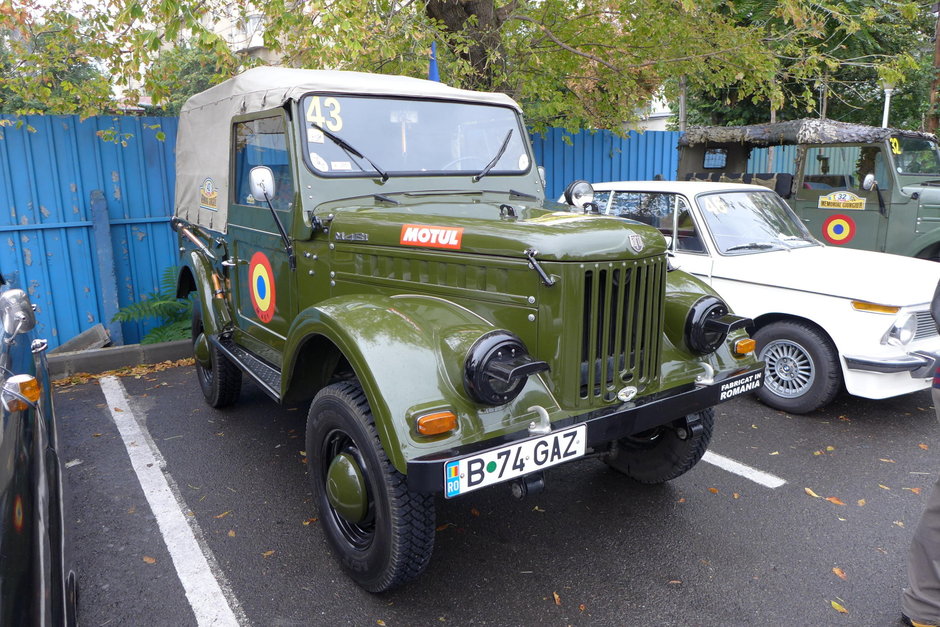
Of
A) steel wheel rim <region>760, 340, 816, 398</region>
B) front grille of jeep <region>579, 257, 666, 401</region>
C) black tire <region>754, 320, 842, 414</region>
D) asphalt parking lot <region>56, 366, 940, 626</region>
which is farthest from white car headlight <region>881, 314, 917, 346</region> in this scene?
front grille of jeep <region>579, 257, 666, 401</region>

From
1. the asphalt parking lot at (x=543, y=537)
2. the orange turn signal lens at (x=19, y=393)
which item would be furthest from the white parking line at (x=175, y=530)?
the orange turn signal lens at (x=19, y=393)

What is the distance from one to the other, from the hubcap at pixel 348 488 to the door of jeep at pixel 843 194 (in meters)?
7.17

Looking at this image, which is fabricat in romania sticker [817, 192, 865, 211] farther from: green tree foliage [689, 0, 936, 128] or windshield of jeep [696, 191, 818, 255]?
green tree foliage [689, 0, 936, 128]

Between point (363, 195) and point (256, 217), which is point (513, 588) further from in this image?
point (256, 217)

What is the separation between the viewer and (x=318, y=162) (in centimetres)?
354

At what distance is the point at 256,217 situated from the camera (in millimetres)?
4066

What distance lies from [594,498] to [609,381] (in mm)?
1213

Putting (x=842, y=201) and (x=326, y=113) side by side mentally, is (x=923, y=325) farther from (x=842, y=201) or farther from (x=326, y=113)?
(x=326, y=113)

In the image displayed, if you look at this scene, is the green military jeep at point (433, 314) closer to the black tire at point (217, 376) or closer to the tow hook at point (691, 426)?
the tow hook at point (691, 426)

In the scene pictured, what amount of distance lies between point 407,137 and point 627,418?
2056mm

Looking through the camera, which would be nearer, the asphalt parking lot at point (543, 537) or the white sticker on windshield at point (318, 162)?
the asphalt parking lot at point (543, 537)

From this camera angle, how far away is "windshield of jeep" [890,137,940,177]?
7687 millimetres

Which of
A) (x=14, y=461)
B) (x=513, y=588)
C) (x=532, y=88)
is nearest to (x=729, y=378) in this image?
(x=513, y=588)

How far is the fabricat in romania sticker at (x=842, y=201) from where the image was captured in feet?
25.3
